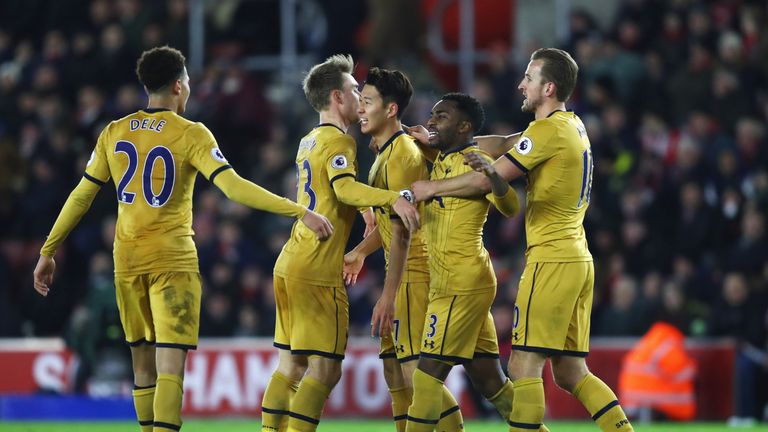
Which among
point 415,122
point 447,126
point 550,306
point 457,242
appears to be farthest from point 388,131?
point 415,122

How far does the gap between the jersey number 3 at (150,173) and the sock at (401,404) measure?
1.92 m

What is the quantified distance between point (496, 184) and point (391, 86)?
3.49ft

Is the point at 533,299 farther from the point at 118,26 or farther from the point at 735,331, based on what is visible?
the point at 118,26

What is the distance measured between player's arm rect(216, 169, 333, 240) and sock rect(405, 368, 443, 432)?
1031 millimetres

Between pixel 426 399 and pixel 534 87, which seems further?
pixel 534 87

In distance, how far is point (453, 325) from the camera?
8.15 meters

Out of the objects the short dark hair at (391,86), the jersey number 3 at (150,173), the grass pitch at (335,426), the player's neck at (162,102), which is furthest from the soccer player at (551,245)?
the grass pitch at (335,426)

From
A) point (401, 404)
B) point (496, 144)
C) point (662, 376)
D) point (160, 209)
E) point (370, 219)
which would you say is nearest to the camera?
point (160, 209)

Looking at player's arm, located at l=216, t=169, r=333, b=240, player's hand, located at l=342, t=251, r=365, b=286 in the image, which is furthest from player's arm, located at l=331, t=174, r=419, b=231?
player's hand, located at l=342, t=251, r=365, b=286

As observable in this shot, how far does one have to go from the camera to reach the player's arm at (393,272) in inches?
323

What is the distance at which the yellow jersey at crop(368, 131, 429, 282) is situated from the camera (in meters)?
8.47

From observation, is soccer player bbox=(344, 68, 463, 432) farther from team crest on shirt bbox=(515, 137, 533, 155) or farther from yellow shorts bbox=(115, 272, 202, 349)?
yellow shorts bbox=(115, 272, 202, 349)

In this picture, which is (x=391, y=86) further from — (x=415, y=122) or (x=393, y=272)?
(x=415, y=122)

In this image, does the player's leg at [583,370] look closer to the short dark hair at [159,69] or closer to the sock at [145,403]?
the sock at [145,403]
